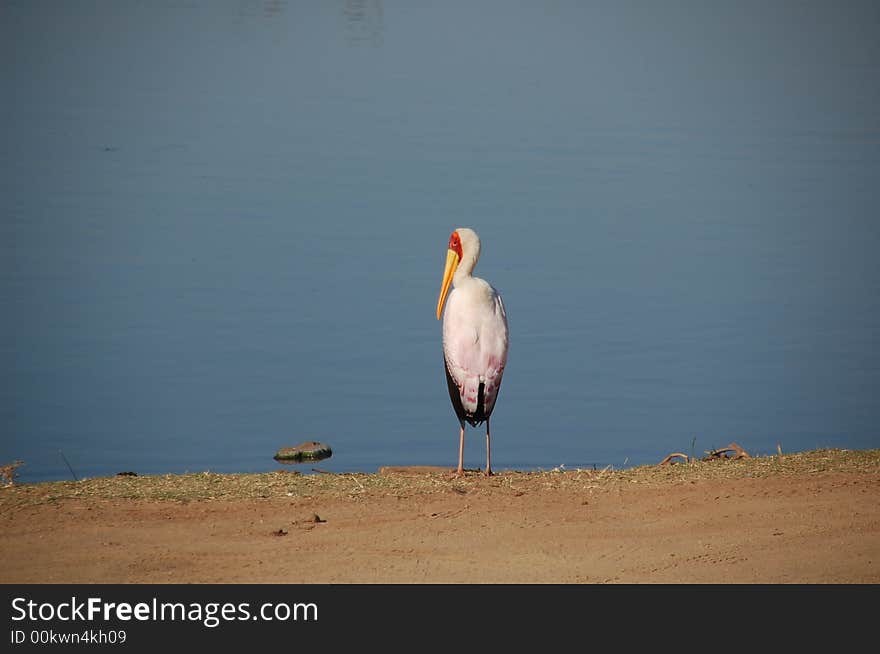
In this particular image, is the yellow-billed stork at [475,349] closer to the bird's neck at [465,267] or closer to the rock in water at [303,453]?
the bird's neck at [465,267]

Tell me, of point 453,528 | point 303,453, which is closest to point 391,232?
point 303,453

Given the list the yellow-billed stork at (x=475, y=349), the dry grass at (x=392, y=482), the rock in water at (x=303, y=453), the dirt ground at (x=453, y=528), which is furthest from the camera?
the rock in water at (x=303, y=453)

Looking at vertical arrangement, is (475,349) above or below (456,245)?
below

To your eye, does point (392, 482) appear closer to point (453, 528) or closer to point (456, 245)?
point (453, 528)

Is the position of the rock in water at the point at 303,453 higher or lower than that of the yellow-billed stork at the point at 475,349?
higher

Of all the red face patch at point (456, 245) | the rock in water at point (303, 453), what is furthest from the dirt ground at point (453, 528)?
the rock in water at point (303, 453)

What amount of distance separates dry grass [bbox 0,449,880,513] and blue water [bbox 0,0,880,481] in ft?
8.53

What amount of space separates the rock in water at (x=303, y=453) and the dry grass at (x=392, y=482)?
2432 mm

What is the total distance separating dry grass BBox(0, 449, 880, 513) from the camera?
8.23 metres

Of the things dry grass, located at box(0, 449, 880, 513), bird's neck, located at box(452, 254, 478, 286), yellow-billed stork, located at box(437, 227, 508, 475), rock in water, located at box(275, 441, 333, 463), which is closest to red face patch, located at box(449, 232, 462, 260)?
bird's neck, located at box(452, 254, 478, 286)

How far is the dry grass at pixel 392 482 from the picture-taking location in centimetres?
823

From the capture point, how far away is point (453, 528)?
764 centimetres

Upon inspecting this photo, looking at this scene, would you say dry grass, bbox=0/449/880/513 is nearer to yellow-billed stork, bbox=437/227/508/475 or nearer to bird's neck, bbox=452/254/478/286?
yellow-billed stork, bbox=437/227/508/475

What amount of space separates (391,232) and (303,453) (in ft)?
21.5
